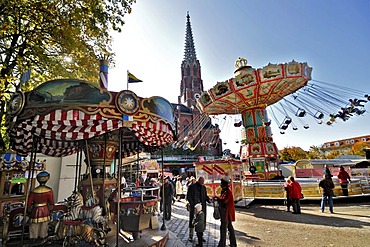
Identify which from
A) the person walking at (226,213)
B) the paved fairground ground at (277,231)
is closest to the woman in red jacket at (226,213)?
the person walking at (226,213)

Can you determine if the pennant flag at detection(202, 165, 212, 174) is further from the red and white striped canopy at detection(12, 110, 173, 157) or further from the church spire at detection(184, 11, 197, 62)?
the church spire at detection(184, 11, 197, 62)

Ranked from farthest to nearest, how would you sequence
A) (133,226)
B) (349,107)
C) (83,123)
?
(349,107)
(133,226)
(83,123)

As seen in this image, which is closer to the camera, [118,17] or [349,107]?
[118,17]

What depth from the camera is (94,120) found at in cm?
439

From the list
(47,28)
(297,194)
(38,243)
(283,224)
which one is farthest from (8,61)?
(297,194)

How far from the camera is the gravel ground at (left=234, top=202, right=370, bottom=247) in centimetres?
548

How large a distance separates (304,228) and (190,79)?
187 ft

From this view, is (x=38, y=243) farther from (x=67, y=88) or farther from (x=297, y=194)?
(x=297, y=194)

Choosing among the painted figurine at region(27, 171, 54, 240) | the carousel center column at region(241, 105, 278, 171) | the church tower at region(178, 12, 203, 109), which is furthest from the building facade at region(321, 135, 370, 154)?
the painted figurine at region(27, 171, 54, 240)

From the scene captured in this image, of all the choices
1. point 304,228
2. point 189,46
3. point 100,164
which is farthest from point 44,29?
point 189,46

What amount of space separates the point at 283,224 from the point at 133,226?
213 inches

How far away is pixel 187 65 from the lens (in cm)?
6316

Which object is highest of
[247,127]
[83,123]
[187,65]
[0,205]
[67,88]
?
[187,65]

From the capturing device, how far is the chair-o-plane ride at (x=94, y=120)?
3986 millimetres
